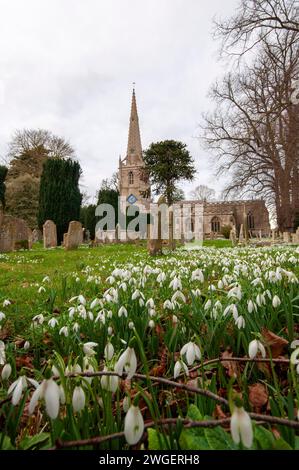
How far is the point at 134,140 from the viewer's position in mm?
71375

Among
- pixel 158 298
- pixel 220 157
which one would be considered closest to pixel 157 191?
pixel 220 157

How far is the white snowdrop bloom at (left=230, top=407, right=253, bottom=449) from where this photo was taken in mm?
762

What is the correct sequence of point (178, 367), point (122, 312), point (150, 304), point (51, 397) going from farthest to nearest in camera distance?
point (150, 304) → point (122, 312) → point (178, 367) → point (51, 397)

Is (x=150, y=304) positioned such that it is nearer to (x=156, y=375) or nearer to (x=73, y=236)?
(x=156, y=375)

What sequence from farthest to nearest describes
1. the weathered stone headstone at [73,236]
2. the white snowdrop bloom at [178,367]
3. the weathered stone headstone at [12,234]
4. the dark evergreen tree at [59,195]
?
the dark evergreen tree at [59,195] → the weathered stone headstone at [73,236] → the weathered stone headstone at [12,234] → the white snowdrop bloom at [178,367]

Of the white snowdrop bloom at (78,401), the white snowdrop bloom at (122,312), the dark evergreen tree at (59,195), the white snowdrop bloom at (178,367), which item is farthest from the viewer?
the dark evergreen tree at (59,195)

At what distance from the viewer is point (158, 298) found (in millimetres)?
3418

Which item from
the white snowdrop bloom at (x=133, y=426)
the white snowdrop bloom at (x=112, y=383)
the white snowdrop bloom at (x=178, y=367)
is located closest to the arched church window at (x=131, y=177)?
the white snowdrop bloom at (x=178, y=367)

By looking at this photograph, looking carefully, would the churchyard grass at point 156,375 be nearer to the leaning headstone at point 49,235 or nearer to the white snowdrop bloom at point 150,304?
the white snowdrop bloom at point 150,304

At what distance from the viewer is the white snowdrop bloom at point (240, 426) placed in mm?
762

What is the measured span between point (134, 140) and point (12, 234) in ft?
192

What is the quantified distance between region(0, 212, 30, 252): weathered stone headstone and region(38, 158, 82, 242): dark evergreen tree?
337 inches

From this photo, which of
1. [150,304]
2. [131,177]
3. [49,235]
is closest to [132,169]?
[131,177]

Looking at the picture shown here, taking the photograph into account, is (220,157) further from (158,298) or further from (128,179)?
(128,179)
